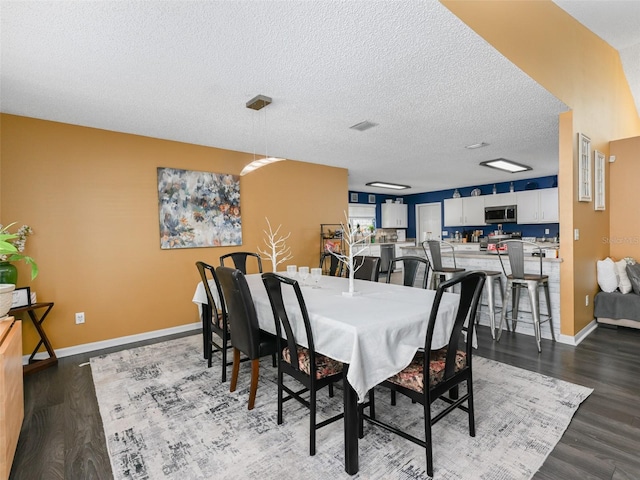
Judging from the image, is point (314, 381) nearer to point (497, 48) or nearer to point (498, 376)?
point (498, 376)

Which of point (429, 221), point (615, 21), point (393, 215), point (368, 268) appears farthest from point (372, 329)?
point (429, 221)

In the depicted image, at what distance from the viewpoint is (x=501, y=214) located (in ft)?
25.2

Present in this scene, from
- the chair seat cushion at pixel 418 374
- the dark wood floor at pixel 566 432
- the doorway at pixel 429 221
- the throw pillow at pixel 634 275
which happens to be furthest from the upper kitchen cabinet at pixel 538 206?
the chair seat cushion at pixel 418 374

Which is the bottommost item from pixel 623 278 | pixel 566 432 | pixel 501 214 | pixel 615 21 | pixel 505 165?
pixel 566 432

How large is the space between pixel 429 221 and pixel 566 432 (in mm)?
8224

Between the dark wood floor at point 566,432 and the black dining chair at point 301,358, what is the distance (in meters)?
1.06

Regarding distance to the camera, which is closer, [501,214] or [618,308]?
[618,308]

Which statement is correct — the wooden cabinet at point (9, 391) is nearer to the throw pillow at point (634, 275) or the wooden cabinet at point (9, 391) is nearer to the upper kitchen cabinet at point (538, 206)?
the throw pillow at point (634, 275)

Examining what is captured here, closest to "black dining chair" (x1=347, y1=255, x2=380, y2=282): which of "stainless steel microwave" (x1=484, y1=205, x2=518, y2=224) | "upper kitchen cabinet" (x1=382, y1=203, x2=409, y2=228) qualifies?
"stainless steel microwave" (x1=484, y1=205, x2=518, y2=224)

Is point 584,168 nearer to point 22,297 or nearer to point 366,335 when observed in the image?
point 366,335

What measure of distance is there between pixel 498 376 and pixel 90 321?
4041mm

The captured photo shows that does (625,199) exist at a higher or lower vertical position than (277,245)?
higher

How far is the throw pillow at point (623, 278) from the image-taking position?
3883 mm

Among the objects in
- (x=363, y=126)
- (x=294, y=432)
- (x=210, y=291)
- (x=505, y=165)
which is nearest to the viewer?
(x=294, y=432)
